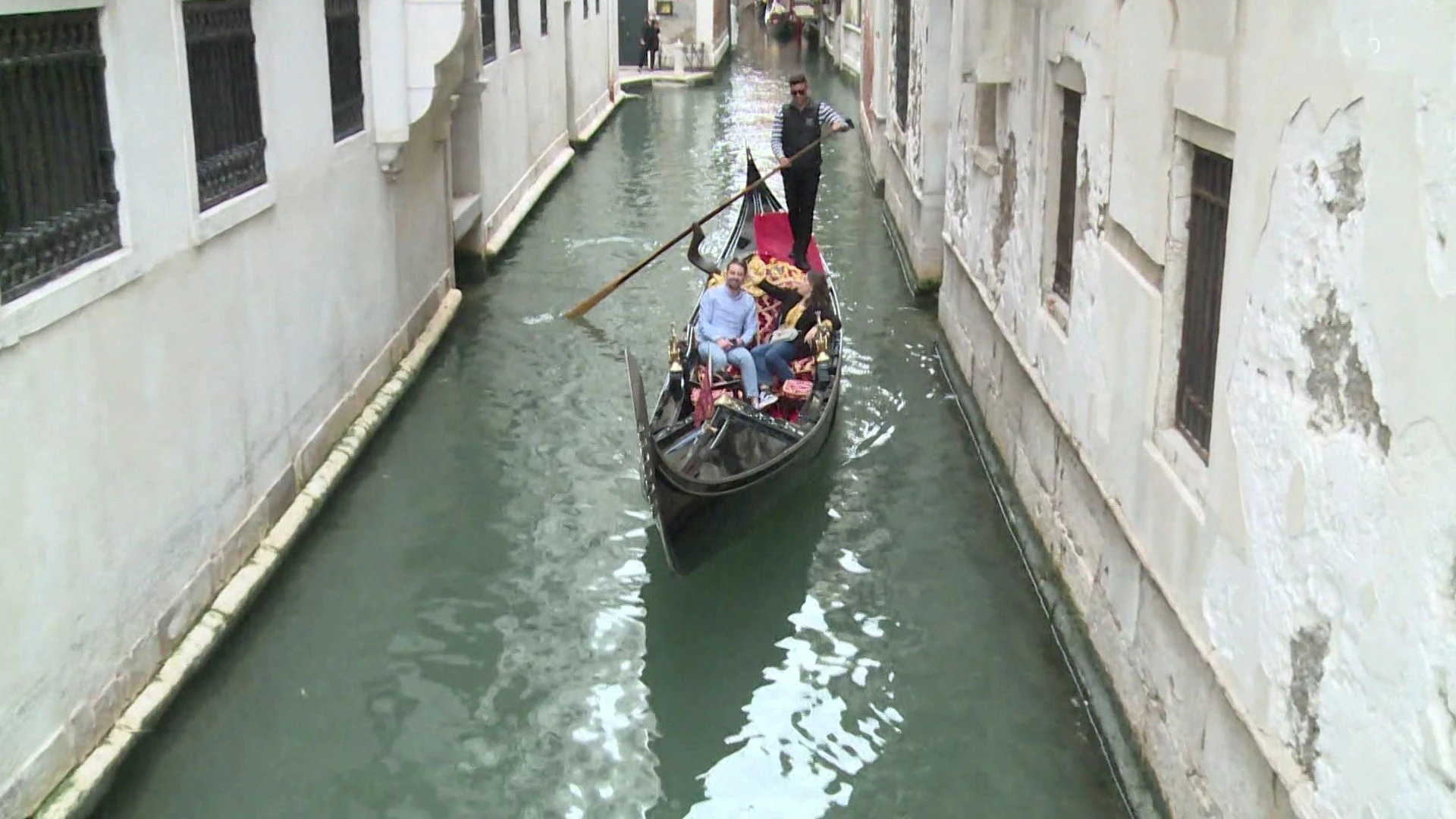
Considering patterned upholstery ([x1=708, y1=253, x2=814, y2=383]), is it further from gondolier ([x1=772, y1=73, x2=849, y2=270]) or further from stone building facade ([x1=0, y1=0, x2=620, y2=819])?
stone building facade ([x1=0, y1=0, x2=620, y2=819])

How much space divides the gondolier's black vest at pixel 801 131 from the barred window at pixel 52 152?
18.6 ft

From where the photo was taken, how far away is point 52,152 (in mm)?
3811

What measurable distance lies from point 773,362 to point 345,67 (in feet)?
8.14

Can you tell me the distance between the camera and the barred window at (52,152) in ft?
11.8

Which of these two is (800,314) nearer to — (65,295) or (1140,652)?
(1140,652)

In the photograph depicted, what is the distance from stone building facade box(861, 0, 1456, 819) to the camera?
2.40 m

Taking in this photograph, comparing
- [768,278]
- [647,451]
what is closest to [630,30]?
[768,278]

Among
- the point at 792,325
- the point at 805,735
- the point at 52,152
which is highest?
the point at 52,152

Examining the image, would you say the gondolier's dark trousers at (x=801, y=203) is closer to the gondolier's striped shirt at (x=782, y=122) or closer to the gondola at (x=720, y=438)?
the gondolier's striped shirt at (x=782, y=122)

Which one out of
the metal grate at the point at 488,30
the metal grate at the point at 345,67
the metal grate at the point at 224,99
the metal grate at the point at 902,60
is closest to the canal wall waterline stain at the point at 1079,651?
the metal grate at the point at 224,99

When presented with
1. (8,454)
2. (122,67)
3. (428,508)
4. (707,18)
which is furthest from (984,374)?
(707,18)

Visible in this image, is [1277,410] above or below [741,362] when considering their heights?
above

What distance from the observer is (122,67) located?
4.14 meters

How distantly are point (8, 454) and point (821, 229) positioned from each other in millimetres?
9546
